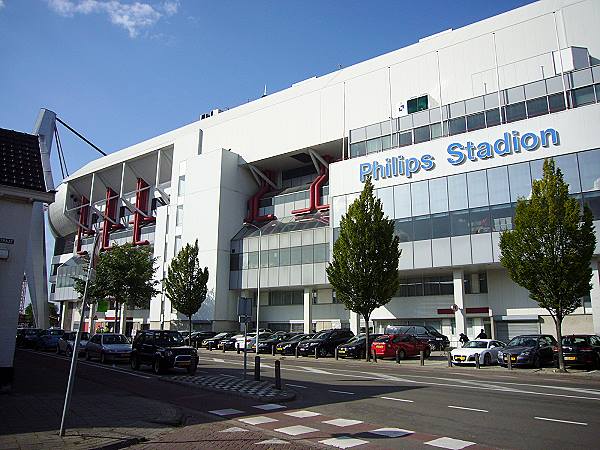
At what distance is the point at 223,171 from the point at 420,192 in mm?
25350

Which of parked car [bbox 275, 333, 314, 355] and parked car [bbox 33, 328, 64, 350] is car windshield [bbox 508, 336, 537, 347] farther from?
parked car [bbox 33, 328, 64, 350]

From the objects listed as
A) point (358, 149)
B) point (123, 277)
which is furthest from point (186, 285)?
point (358, 149)

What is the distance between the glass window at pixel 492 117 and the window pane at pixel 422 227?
344 inches

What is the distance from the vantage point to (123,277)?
44.8 meters

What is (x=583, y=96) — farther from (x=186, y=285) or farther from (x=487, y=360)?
(x=186, y=285)

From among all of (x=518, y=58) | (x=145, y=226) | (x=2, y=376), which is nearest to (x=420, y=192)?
(x=518, y=58)

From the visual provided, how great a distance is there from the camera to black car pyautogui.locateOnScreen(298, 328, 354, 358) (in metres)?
32.9

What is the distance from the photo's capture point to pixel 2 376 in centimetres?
1321

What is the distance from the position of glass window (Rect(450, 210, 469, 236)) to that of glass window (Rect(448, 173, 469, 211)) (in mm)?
462

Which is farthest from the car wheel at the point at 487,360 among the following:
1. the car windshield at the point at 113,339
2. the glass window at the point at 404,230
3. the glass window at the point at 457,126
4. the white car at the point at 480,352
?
the car windshield at the point at 113,339

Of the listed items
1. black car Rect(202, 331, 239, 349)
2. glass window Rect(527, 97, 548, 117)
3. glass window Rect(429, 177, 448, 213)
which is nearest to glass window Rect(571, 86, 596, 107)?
glass window Rect(527, 97, 548, 117)

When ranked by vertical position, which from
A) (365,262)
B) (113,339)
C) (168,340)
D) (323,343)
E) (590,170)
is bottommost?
(323,343)

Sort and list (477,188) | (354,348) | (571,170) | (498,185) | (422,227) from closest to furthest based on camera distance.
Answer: (354,348), (571,170), (498,185), (477,188), (422,227)

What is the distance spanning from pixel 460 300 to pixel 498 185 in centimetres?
922
